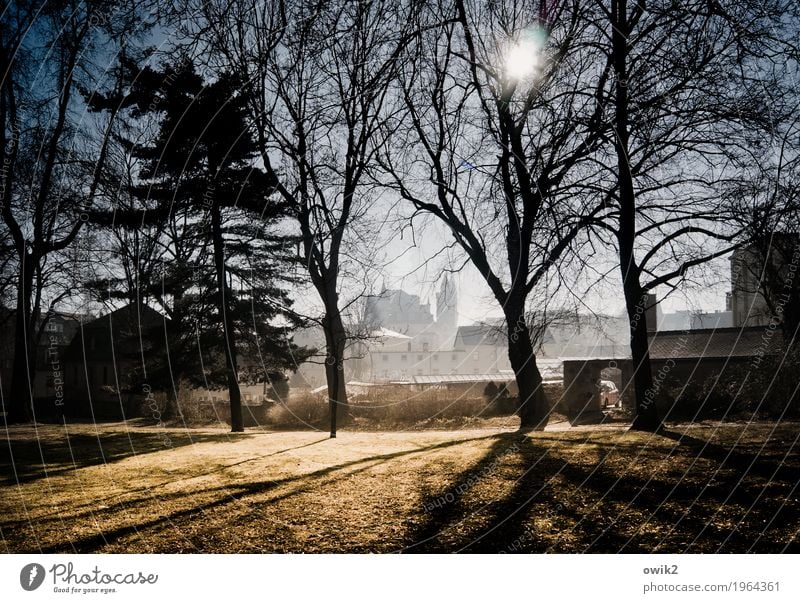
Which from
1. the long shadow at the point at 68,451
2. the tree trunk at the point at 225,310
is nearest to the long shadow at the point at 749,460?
the tree trunk at the point at 225,310

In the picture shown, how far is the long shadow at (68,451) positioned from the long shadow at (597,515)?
208 inches

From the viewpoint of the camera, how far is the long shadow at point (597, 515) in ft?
12.2

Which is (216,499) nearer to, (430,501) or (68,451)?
(430,501)

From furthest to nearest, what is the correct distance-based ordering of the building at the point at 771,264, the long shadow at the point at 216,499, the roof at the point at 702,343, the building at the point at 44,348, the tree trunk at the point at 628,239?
the roof at the point at 702,343 → the building at the point at 44,348 → the tree trunk at the point at 628,239 → the building at the point at 771,264 → the long shadow at the point at 216,499

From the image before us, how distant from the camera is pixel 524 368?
11.7m

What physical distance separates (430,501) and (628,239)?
6.63 meters

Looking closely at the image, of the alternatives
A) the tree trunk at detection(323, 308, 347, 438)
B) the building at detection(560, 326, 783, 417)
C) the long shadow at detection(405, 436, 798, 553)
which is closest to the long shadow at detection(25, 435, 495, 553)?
the long shadow at detection(405, 436, 798, 553)

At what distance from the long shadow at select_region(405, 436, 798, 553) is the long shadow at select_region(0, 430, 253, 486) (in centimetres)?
527

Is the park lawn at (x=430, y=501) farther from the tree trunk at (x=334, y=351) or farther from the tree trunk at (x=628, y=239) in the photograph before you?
the tree trunk at (x=334, y=351)

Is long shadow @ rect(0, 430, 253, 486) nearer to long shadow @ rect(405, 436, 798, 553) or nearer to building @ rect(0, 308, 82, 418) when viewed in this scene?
long shadow @ rect(405, 436, 798, 553)

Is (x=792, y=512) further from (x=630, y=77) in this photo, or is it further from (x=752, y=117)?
(x=630, y=77)

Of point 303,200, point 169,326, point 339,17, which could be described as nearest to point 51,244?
point 169,326

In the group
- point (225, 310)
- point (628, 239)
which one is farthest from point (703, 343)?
point (225, 310)

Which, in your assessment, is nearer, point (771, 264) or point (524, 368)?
point (771, 264)
